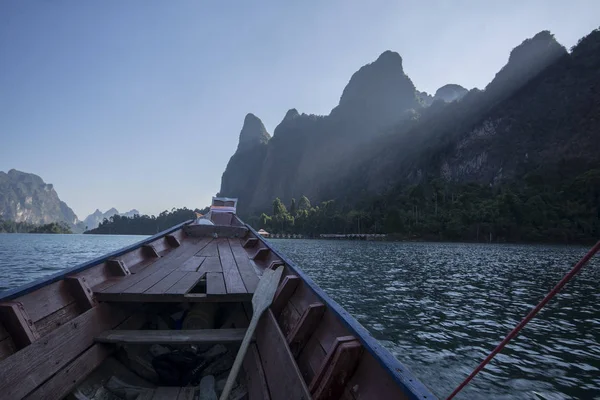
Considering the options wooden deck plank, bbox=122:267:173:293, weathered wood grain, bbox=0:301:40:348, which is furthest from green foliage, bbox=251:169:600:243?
weathered wood grain, bbox=0:301:40:348

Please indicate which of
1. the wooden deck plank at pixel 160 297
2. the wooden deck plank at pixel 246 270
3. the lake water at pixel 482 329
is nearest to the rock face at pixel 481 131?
the lake water at pixel 482 329

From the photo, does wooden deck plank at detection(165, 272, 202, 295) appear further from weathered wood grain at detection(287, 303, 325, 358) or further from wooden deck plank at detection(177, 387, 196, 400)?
weathered wood grain at detection(287, 303, 325, 358)

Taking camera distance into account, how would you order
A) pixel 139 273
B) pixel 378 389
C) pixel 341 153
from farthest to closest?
pixel 341 153
pixel 139 273
pixel 378 389

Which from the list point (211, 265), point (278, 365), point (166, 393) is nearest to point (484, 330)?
point (211, 265)

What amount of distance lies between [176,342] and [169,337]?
0.12 metres

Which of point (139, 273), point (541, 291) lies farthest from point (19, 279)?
point (541, 291)

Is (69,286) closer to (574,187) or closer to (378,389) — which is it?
(378,389)

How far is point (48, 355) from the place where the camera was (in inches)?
109

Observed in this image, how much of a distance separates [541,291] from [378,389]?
57.6 feet

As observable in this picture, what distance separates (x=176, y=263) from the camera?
6188 mm

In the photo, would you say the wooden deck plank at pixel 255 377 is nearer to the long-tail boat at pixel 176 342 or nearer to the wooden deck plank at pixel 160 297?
the long-tail boat at pixel 176 342

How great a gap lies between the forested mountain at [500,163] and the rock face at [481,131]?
19.2 inches

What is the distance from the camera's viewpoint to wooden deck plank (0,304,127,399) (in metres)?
2.43

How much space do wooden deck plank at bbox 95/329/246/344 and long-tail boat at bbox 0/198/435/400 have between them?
11mm
